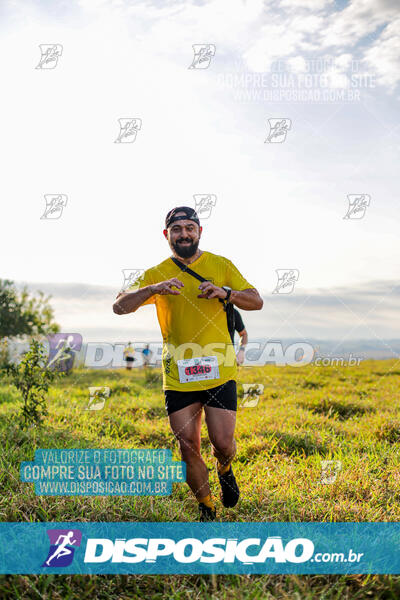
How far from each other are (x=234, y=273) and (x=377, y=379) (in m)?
8.09

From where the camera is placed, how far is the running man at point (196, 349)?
4355 mm

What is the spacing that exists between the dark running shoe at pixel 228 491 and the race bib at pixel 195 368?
103 cm

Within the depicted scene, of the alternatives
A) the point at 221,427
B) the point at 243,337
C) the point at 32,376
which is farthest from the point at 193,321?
the point at 243,337

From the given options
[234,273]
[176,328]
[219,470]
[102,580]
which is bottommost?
[102,580]

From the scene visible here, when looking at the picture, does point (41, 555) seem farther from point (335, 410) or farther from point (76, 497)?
point (335, 410)

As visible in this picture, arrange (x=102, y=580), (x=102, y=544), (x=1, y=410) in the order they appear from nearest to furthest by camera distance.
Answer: (x=102, y=580) < (x=102, y=544) < (x=1, y=410)

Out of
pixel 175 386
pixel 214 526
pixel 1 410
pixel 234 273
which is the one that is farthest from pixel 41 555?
pixel 1 410

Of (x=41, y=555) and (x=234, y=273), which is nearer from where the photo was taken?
(x=41, y=555)

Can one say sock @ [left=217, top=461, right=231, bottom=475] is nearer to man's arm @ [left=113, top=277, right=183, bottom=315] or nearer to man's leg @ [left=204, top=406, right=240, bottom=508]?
man's leg @ [left=204, top=406, right=240, bottom=508]

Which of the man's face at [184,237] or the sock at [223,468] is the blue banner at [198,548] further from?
the man's face at [184,237]

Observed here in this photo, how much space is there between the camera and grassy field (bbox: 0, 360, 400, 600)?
337 centimetres

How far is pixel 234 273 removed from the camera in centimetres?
475

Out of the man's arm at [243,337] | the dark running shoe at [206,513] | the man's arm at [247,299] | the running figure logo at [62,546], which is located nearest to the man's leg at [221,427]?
the dark running shoe at [206,513]

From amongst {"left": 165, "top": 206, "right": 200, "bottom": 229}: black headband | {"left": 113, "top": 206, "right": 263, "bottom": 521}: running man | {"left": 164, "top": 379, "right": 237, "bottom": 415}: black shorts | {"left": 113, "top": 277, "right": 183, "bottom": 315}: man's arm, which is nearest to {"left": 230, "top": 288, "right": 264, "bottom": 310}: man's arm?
{"left": 113, "top": 206, "right": 263, "bottom": 521}: running man
